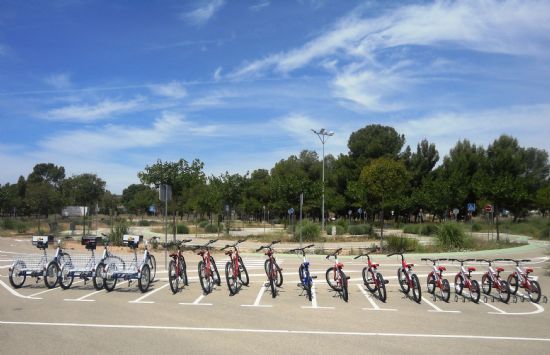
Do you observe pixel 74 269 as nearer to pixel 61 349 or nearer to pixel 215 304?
pixel 215 304

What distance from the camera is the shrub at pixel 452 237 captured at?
76.3ft

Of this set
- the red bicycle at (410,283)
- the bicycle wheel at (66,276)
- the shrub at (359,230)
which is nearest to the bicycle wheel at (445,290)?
the red bicycle at (410,283)

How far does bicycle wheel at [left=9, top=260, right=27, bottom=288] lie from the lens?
11.2 m

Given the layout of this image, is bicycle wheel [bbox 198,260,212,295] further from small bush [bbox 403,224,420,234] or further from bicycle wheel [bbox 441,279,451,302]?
small bush [bbox 403,224,420,234]

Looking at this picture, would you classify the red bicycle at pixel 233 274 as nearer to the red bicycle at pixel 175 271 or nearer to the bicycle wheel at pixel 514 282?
the red bicycle at pixel 175 271

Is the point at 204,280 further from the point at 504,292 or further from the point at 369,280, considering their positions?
the point at 504,292

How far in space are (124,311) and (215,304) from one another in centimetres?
167

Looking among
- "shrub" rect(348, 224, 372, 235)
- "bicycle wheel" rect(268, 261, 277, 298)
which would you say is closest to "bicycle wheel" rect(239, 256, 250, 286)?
"bicycle wheel" rect(268, 261, 277, 298)

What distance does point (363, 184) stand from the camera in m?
29.7

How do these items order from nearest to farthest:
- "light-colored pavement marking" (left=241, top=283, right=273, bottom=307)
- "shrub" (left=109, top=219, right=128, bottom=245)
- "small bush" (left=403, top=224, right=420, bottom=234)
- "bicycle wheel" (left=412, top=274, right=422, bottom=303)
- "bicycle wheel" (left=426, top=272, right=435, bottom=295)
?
"light-colored pavement marking" (left=241, top=283, right=273, bottom=307), "bicycle wheel" (left=412, top=274, right=422, bottom=303), "bicycle wheel" (left=426, top=272, right=435, bottom=295), "shrub" (left=109, top=219, right=128, bottom=245), "small bush" (left=403, top=224, right=420, bottom=234)

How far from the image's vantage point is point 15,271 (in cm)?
1124

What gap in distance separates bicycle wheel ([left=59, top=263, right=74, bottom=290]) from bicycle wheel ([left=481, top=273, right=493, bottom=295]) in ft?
28.7

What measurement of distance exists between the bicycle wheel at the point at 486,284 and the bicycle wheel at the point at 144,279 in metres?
7.08

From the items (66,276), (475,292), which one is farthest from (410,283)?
(66,276)
